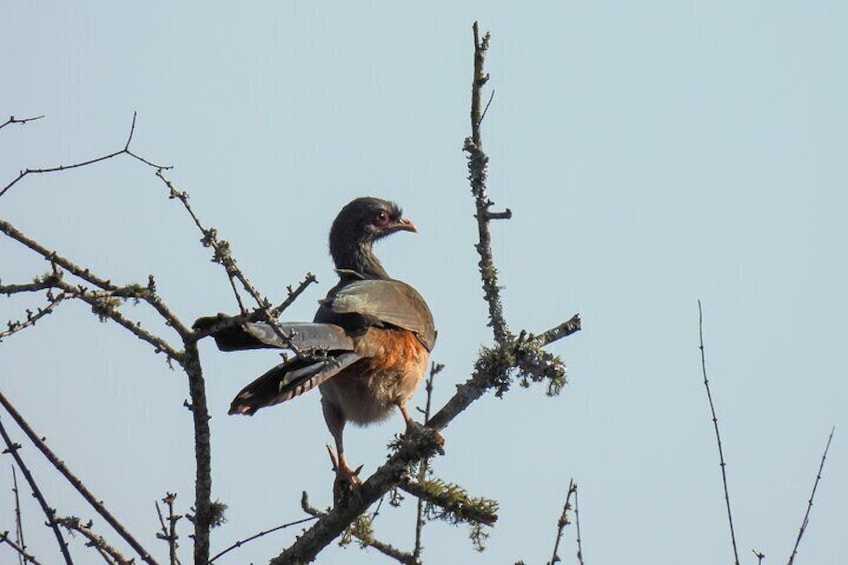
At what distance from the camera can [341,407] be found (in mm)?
5852

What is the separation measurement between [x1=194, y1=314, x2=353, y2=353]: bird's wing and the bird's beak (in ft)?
9.18

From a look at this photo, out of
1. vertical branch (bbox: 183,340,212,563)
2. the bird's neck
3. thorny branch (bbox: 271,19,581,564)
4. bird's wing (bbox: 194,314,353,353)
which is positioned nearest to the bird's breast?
bird's wing (bbox: 194,314,353,353)

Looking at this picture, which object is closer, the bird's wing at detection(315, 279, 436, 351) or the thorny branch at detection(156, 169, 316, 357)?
the thorny branch at detection(156, 169, 316, 357)

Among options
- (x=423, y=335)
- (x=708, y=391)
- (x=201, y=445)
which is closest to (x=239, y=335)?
(x=201, y=445)

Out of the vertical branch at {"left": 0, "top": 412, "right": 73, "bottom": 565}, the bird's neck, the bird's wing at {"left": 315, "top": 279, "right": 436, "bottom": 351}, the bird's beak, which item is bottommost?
the vertical branch at {"left": 0, "top": 412, "right": 73, "bottom": 565}

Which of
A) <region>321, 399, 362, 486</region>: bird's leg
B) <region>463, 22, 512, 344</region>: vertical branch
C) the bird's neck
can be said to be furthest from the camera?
the bird's neck

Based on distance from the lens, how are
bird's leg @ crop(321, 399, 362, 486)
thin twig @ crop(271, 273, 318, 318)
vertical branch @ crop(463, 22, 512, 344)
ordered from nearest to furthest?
thin twig @ crop(271, 273, 318, 318) < vertical branch @ crop(463, 22, 512, 344) < bird's leg @ crop(321, 399, 362, 486)

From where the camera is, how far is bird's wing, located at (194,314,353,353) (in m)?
3.44

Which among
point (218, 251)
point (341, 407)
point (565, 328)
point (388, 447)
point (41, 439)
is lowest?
point (41, 439)

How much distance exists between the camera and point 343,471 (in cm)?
550

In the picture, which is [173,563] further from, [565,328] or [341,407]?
[341,407]

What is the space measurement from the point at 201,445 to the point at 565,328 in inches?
68.4

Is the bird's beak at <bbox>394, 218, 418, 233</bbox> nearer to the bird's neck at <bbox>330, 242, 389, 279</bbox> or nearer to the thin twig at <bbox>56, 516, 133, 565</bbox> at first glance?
the bird's neck at <bbox>330, 242, 389, 279</bbox>

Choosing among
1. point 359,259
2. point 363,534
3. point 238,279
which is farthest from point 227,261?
point 359,259
